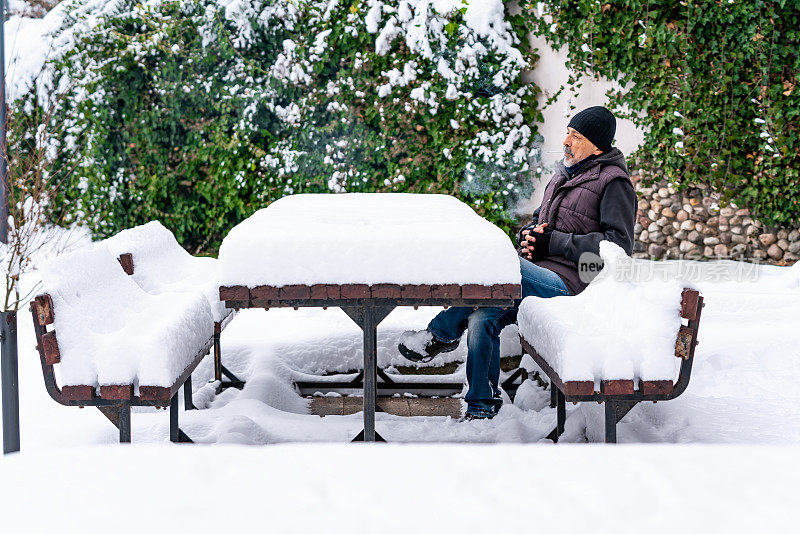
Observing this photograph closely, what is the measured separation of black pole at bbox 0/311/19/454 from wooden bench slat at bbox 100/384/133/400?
34 cm

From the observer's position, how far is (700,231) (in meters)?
6.61

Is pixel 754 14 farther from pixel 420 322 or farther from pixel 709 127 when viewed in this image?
pixel 420 322

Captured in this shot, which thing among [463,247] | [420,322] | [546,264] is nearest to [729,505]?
[463,247]

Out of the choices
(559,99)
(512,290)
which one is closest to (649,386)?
(512,290)

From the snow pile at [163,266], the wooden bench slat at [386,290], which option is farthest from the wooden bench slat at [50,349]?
the wooden bench slat at [386,290]

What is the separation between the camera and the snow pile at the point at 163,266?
3367mm

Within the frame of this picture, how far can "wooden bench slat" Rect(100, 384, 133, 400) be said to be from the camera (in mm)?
2352

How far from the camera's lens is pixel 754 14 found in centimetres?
601

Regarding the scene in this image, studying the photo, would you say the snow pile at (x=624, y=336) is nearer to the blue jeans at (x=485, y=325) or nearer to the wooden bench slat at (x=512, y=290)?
the wooden bench slat at (x=512, y=290)

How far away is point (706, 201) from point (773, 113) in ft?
2.89

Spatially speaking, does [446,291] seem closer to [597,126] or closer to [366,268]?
[366,268]

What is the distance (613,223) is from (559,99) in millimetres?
3795

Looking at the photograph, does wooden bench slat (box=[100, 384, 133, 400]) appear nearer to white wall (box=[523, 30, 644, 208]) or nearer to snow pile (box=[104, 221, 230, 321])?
snow pile (box=[104, 221, 230, 321])

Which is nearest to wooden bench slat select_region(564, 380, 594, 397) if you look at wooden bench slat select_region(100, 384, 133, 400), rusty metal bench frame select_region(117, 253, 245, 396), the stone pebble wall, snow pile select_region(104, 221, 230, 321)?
wooden bench slat select_region(100, 384, 133, 400)
